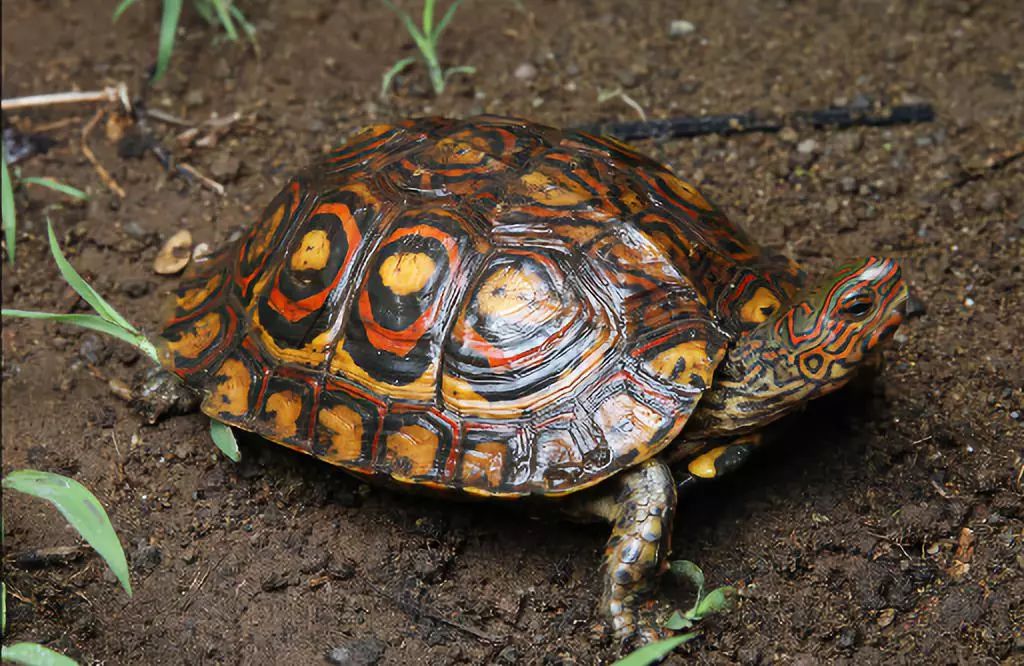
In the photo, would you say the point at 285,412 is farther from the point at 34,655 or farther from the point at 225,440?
the point at 34,655

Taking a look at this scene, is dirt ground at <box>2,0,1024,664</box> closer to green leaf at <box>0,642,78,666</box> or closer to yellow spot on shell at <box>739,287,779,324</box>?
green leaf at <box>0,642,78,666</box>

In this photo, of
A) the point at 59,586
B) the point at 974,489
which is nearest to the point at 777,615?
the point at 974,489

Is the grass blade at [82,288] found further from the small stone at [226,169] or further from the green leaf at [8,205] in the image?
the small stone at [226,169]

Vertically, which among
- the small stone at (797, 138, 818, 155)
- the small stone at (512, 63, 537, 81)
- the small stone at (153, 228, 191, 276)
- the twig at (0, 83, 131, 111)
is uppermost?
the small stone at (512, 63, 537, 81)

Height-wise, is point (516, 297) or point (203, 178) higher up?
point (516, 297)

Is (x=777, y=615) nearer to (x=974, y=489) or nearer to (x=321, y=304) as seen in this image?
(x=974, y=489)

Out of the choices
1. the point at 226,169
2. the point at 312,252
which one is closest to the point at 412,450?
the point at 312,252

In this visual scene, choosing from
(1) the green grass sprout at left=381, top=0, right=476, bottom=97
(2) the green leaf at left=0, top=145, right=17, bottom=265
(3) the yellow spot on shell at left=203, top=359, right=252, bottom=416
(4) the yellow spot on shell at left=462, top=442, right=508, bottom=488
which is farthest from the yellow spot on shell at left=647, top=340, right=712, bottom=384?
(2) the green leaf at left=0, top=145, right=17, bottom=265
